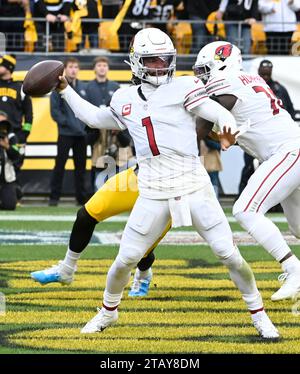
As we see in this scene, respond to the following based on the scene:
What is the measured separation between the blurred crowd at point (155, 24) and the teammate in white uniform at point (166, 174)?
729cm

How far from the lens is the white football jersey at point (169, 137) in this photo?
559 centimetres

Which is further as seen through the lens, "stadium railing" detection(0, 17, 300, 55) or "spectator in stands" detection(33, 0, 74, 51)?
"stadium railing" detection(0, 17, 300, 55)

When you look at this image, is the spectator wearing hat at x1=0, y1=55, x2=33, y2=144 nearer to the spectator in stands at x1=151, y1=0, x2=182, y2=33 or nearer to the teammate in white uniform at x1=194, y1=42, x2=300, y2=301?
the spectator in stands at x1=151, y1=0, x2=182, y2=33

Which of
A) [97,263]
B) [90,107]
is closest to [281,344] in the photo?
→ [90,107]

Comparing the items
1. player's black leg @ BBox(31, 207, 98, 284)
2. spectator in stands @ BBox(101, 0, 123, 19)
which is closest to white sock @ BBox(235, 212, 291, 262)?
player's black leg @ BBox(31, 207, 98, 284)

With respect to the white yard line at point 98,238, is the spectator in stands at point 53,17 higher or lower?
higher

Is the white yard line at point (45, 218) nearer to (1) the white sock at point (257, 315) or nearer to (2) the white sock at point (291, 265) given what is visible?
(2) the white sock at point (291, 265)

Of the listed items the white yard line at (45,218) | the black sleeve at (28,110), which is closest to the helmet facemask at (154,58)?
the white yard line at (45,218)

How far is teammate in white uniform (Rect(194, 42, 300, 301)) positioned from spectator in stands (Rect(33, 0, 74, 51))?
21.1ft

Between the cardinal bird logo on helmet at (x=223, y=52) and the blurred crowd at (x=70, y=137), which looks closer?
the cardinal bird logo on helmet at (x=223, y=52)

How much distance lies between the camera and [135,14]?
13.1 metres

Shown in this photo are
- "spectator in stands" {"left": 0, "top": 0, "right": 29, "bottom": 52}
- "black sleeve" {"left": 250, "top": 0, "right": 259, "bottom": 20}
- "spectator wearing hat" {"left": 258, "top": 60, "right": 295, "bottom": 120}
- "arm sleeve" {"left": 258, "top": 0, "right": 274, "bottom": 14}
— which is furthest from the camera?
"spectator in stands" {"left": 0, "top": 0, "right": 29, "bottom": 52}

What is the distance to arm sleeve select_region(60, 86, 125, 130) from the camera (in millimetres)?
5875
